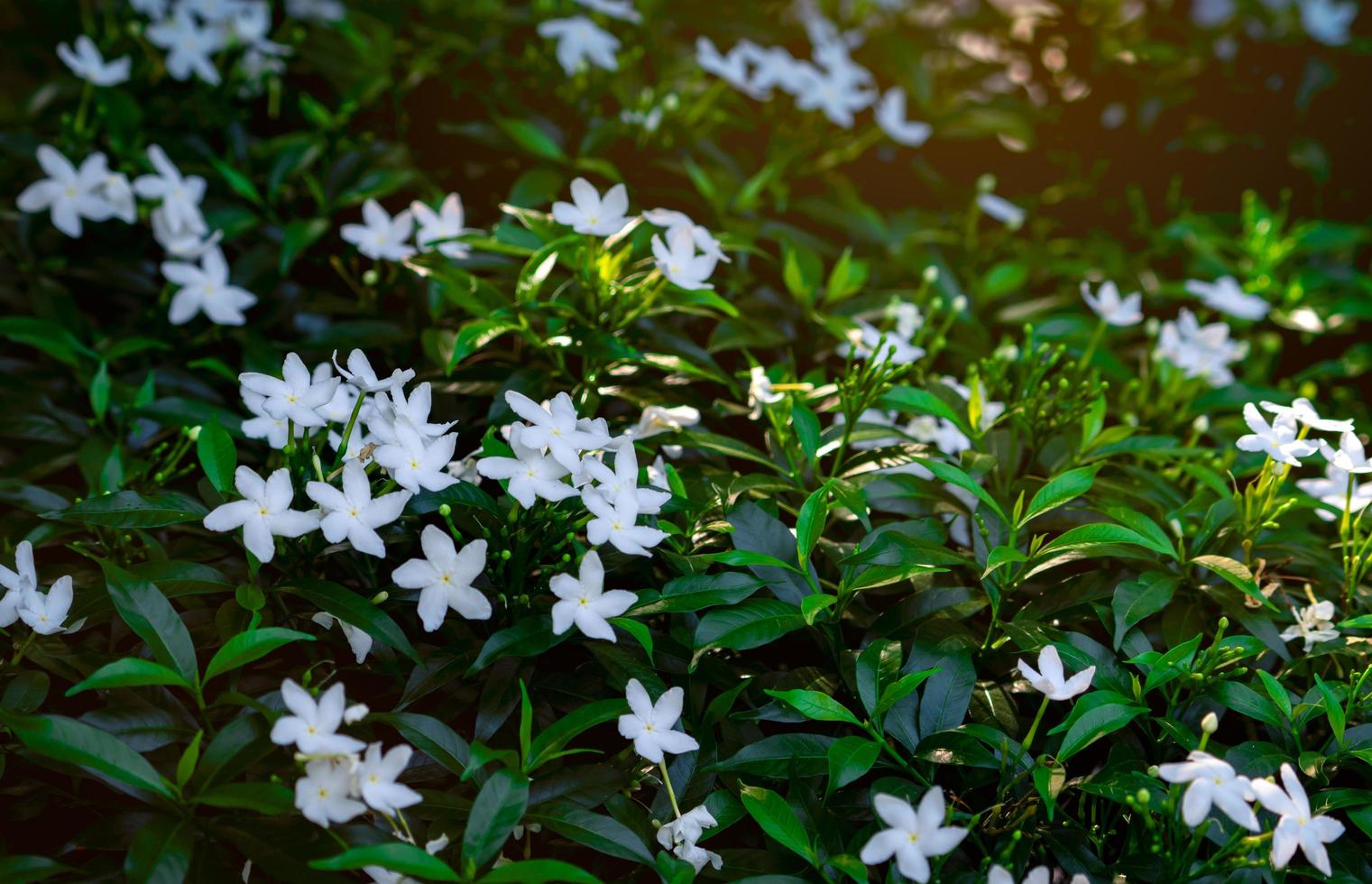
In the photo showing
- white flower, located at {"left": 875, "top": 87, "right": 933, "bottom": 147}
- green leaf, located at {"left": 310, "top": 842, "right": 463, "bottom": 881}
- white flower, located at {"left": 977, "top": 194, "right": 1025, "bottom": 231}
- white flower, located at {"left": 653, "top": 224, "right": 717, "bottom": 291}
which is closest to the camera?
green leaf, located at {"left": 310, "top": 842, "right": 463, "bottom": 881}

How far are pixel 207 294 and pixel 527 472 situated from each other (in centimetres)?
83

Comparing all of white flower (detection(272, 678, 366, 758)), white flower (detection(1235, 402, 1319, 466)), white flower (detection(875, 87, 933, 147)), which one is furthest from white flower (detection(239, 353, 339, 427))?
white flower (detection(875, 87, 933, 147))

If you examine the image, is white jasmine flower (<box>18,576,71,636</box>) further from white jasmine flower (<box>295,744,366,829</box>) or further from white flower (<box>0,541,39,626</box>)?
white jasmine flower (<box>295,744,366,829</box>)

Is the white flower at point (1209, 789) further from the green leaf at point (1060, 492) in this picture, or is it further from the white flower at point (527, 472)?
the white flower at point (527, 472)

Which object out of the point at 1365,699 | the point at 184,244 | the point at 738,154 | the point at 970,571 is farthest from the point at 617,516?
the point at 738,154

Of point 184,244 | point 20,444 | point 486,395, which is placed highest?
point 184,244

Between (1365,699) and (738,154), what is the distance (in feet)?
4.93

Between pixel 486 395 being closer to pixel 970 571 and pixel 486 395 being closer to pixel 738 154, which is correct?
pixel 970 571

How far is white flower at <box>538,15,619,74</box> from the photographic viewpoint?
1.94 meters

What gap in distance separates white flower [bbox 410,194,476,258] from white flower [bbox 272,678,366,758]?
0.78 meters

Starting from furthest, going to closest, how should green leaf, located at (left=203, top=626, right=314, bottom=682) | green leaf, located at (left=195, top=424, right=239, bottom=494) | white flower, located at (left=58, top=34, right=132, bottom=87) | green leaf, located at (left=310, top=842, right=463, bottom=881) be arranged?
white flower, located at (left=58, top=34, right=132, bottom=87) → green leaf, located at (left=195, top=424, right=239, bottom=494) → green leaf, located at (left=203, top=626, right=314, bottom=682) → green leaf, located at (left=310, top=842, right=463, bottom=881)

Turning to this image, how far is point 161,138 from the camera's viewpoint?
→ 6.23ft

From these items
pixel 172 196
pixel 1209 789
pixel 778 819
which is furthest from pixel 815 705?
pixel 172 196

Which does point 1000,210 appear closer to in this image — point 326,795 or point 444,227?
point 444,227
